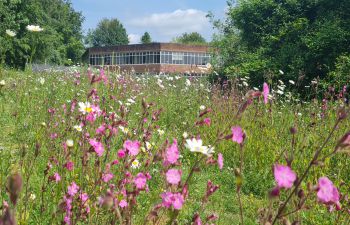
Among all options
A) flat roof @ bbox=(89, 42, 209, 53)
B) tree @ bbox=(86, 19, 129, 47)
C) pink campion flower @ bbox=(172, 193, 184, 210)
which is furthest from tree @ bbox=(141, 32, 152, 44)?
pink campion flower @ bbox=(172, 193, 184, 210)

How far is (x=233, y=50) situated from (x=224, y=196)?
14.0 m

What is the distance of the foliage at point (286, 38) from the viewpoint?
11.9m

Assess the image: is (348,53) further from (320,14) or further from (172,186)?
(172,186)

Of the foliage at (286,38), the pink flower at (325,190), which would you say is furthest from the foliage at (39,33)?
the pink flower at (325,190)

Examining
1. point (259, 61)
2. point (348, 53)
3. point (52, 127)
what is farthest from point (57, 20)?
point (52, 127)

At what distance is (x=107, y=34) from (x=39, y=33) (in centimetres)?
5988

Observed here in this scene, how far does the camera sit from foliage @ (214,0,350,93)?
1186 centimetres

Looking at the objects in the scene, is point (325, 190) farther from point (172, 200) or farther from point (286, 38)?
point (286, 38)

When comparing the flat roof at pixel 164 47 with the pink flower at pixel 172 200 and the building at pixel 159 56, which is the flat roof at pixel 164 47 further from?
the pink flower at pixel 172 200

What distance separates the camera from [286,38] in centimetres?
1423

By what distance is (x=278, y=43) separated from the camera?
14695 millimetres

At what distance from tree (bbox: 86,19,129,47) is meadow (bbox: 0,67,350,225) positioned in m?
81.1

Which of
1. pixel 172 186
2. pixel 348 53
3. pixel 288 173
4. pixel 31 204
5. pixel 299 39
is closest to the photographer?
pixel 288 173

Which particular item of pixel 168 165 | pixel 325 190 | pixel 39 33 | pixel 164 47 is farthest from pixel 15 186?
pixel 164 47
